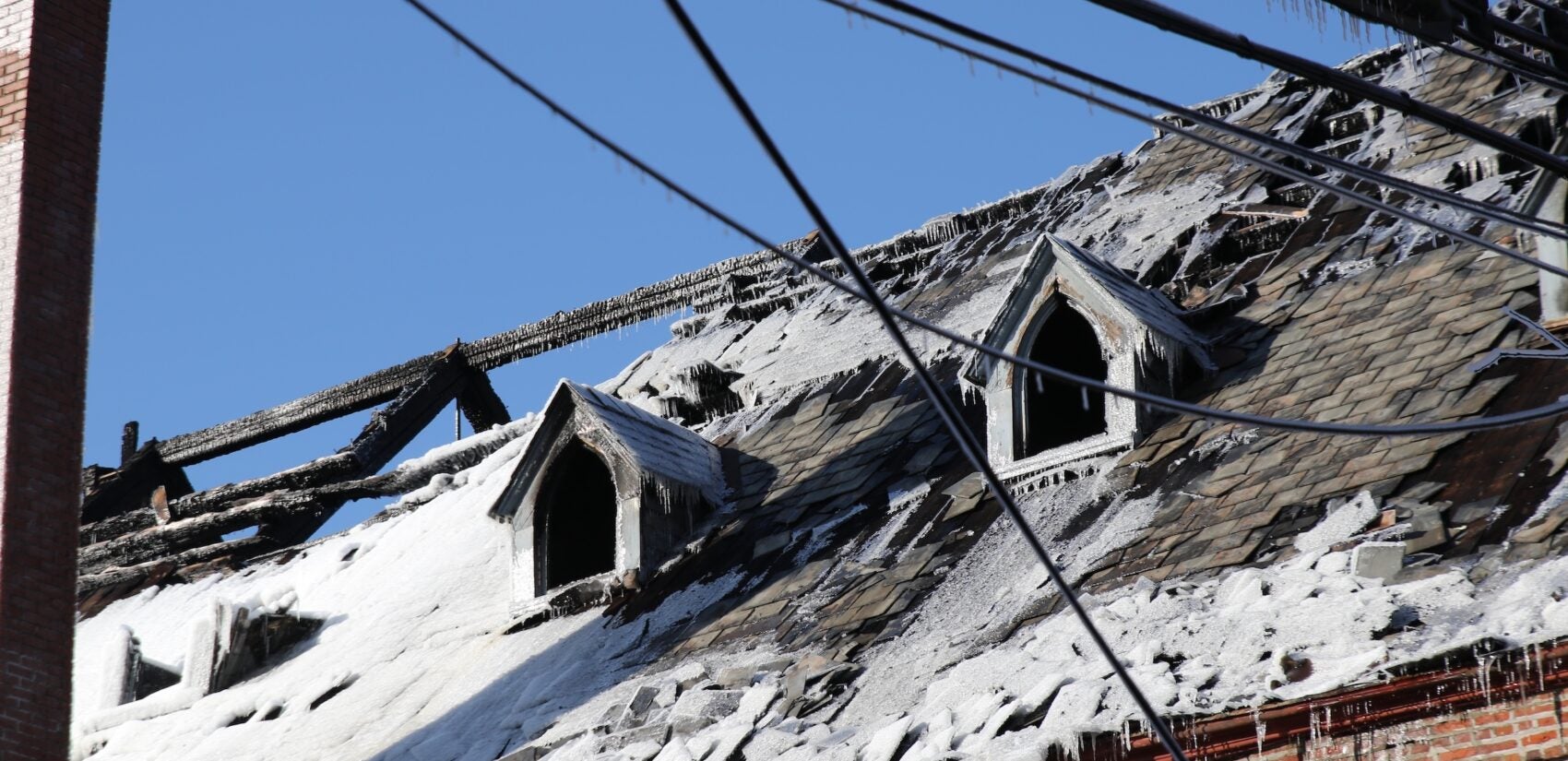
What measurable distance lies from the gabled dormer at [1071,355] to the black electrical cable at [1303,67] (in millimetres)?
5232

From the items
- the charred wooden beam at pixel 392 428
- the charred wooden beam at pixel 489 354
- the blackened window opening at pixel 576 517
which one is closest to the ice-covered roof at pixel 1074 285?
the blackened window opening at pixel 576 517

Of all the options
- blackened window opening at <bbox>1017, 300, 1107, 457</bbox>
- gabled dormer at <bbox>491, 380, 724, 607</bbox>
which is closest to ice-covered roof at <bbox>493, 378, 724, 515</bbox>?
gabled dormer at <bbox>491, 380, 724, 607</bbox>

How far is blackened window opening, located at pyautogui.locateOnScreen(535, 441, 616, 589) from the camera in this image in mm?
16516

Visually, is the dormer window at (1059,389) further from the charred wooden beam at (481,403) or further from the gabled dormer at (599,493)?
the charred wooden beam at (481,403)

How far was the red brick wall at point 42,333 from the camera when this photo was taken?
13.4m

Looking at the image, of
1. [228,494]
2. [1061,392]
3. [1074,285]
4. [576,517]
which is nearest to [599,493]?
[576,517]

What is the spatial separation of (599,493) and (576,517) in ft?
1.11

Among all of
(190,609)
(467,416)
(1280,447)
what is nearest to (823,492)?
(1280,447)

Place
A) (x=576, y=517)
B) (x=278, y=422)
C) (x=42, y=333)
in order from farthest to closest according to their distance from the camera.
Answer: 1. (x=278, y=422)
2. (x=576, y=517)
3. (x=42, y=333)

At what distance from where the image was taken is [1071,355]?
1527 cm

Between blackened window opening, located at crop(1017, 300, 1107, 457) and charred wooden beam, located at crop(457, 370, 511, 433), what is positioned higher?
charred wooden beam, located at crop(457, 370, 511, 433)

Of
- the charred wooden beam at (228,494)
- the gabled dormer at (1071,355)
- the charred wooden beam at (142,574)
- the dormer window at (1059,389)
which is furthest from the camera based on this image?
the charred wooden beam at (228,494)

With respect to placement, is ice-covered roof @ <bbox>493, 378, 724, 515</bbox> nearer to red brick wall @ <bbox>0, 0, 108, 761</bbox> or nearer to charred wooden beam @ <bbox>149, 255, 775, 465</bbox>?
red brick wall @ <bbox>0, 0, 108, 761</bbox>

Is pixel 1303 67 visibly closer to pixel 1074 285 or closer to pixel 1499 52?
pixel 1499 52
